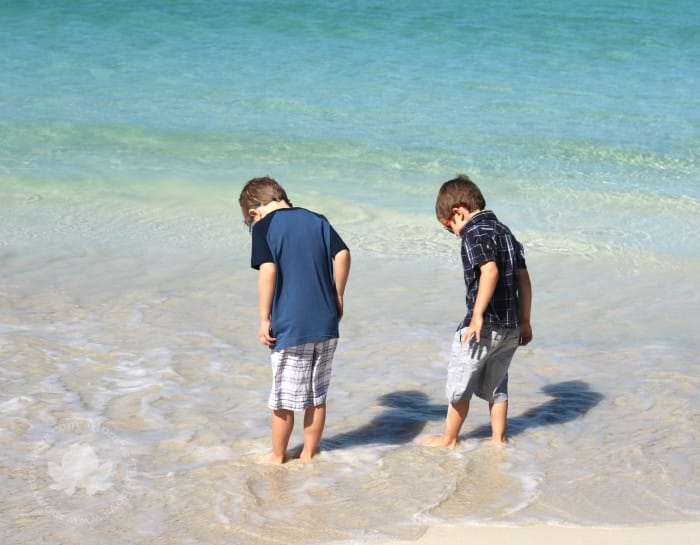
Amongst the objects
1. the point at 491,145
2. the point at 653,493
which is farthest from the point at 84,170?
the point at 653,493

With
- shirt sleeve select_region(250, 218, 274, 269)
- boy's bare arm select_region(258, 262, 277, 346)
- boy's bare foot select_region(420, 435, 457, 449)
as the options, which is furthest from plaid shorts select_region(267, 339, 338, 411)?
boy's bare foot select_region(420, 435, 457, 449)

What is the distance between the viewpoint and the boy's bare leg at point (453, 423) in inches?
173

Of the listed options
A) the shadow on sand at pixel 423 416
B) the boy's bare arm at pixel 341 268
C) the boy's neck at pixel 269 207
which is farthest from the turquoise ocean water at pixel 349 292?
the boy's neck at pixel 269 207

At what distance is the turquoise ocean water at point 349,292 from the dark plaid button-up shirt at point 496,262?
0.62m

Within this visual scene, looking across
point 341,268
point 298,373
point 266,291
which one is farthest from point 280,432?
point 341,268

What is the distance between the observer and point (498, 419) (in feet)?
14.6

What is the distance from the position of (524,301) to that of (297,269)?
995 mm

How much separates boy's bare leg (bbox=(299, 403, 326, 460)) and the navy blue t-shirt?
33 centimetres

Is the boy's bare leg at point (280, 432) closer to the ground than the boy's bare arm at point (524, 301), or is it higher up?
closer to the ground

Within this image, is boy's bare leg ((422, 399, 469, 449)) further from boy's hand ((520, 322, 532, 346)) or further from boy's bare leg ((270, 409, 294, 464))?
boy's bare leg ((270, 409, 294, 464))

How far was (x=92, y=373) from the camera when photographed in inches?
210

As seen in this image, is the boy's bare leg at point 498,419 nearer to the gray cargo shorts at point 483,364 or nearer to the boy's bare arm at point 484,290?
the gray cargo shorts at point 483,364

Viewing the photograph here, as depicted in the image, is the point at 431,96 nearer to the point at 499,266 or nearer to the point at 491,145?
the point at 491,145

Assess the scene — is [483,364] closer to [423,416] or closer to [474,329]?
[474,329]
